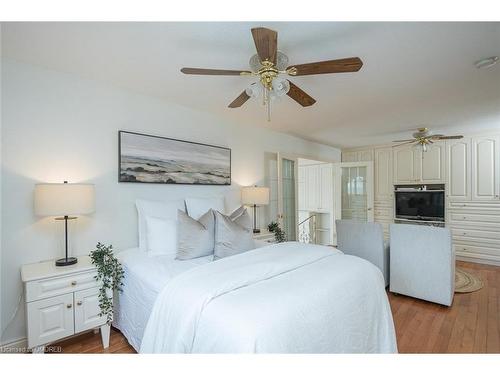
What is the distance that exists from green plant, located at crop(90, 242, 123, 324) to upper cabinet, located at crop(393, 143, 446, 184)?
504 cm

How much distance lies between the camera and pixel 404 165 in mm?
5188

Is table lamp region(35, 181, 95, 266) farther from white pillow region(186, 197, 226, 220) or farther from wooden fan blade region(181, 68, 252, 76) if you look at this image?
wooden fan blade region(181, 68, 252, 76)

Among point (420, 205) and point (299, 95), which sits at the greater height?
point (299, 95)

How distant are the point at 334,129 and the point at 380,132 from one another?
3.00 feet

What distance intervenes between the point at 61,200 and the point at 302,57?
6.85 feet

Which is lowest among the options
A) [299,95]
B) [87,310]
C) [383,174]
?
[87,310]

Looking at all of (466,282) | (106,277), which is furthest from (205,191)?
(466,282)

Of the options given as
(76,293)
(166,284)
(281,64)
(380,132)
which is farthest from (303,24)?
(380,132)

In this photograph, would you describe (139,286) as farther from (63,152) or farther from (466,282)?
(466,282)

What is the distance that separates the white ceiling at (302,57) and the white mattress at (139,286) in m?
1.61

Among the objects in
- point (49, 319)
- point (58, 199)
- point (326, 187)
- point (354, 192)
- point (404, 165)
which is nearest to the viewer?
point (49, 319)

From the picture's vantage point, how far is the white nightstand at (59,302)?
1.68 metres
